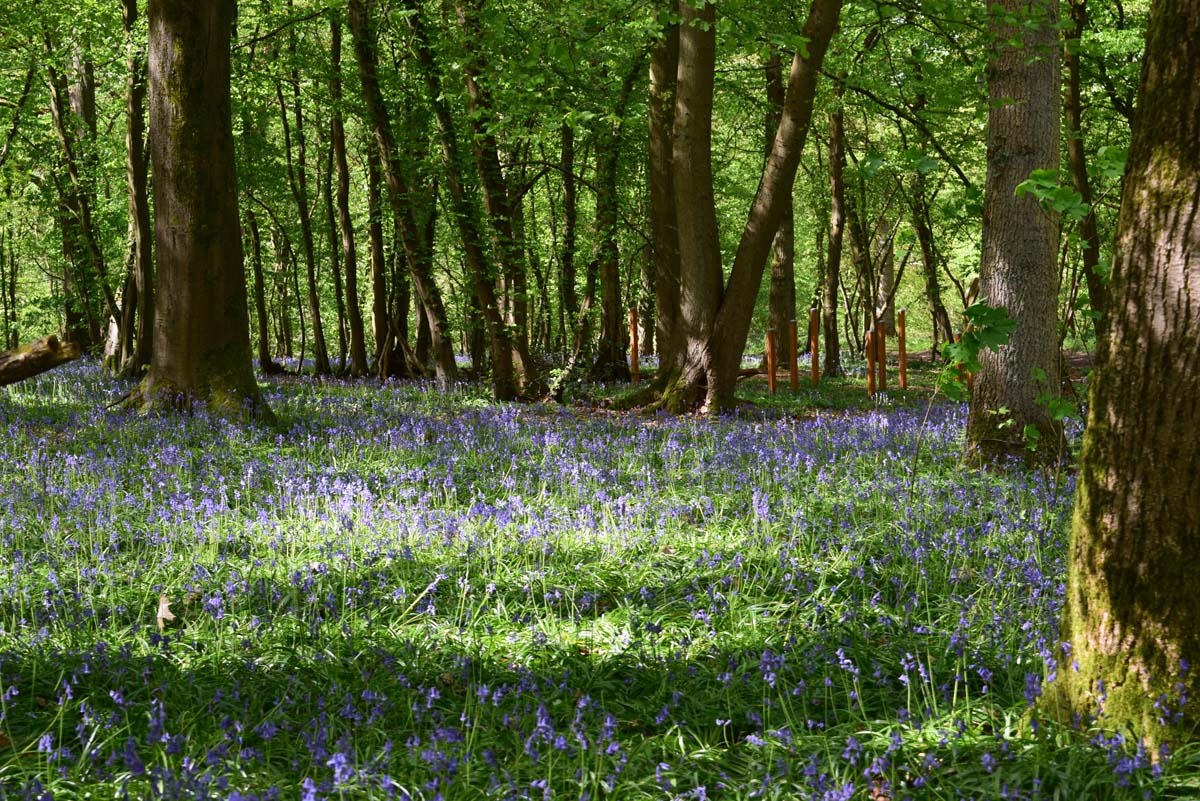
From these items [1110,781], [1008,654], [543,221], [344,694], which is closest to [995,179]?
[1008,654]

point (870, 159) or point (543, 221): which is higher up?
point (543, 221)

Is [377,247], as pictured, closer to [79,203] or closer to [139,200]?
[139,200]

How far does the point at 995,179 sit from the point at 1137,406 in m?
5.28

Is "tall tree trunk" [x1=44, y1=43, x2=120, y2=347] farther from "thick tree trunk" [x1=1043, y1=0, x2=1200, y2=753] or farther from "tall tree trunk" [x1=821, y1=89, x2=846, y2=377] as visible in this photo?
"thick tree trunk" [x1=1043, y1=0, x2=1200, y2=753]

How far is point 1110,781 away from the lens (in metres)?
2.71

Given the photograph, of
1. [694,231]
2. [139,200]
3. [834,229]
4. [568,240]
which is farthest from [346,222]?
[834,229]

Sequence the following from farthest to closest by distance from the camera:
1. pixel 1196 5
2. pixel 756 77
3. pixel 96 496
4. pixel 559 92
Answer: pixel 756 77 → pixel 559 92 → pixel 96 496 → pixel 1196 5

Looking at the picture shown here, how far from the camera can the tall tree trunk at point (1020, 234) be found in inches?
294

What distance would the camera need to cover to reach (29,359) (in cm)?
445

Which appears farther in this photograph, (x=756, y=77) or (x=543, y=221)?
(x=543, y=221)

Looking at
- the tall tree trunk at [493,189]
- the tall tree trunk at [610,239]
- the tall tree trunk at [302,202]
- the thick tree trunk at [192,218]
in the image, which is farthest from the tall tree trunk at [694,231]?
the tall tree trunk at [302,202]

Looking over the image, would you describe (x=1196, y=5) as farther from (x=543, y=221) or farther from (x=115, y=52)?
(x=543, y=221)

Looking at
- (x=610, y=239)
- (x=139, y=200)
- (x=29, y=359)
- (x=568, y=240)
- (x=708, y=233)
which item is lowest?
(x=29, y=359)

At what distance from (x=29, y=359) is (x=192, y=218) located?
226 inches
